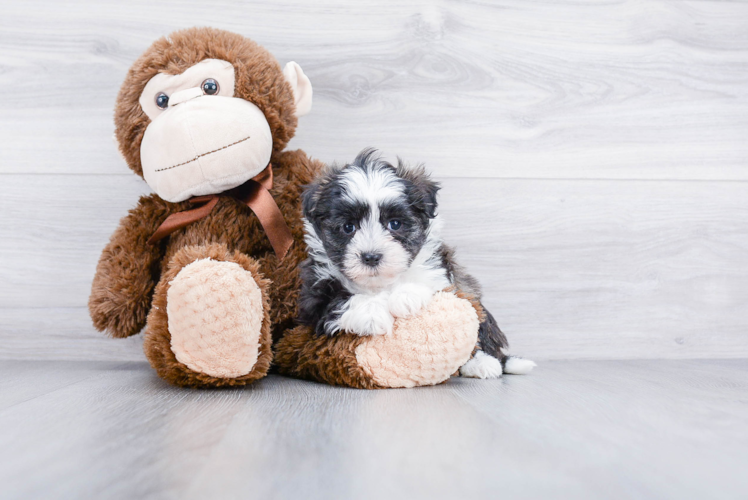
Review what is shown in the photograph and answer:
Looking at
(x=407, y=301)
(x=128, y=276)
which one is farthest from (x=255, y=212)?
(x=407, y=301)

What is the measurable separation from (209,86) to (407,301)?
0.67 m

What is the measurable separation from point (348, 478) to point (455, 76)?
4.27 feet

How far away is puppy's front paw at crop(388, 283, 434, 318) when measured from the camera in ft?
3.50

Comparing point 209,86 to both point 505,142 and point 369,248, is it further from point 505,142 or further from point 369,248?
point 505,142

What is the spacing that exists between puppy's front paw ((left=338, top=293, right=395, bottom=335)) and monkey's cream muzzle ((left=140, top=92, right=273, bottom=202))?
0.42 m

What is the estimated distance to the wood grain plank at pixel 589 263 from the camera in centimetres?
158

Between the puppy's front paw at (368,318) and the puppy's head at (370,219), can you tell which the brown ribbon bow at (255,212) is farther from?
the puppy's front paw at (368,318)

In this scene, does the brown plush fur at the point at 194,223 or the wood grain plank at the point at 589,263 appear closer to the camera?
the brown plush fur at the point at 194,223

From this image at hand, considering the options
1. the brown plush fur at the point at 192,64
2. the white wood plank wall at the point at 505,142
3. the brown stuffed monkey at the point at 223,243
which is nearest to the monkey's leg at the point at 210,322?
the brown stuffed monkey at the point at 223,243

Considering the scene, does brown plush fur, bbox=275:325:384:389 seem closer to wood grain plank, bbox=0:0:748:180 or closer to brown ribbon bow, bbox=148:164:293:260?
brown ribbon bow, bbox=148:164:293:260

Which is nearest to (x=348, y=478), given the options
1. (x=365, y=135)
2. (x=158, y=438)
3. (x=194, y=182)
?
(x=158, y=438)

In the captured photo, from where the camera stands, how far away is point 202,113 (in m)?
1.16

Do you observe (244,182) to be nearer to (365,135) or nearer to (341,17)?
(365,135)

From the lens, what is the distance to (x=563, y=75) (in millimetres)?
1628
